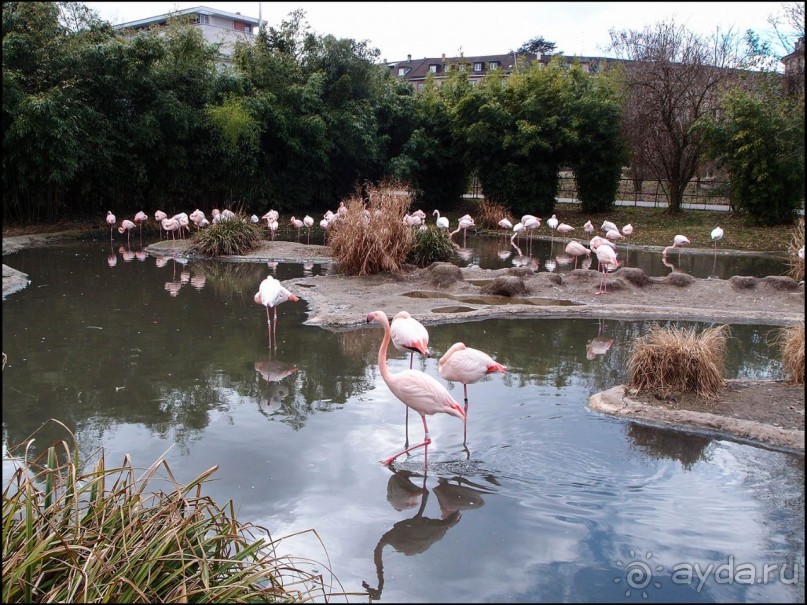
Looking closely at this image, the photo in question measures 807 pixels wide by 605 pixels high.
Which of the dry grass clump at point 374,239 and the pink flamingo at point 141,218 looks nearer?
the dry grass clump at point 374,239

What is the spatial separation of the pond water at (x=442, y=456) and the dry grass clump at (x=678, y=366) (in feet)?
1.72

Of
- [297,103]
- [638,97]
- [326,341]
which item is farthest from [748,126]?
[326,341]

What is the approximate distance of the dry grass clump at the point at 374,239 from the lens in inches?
440

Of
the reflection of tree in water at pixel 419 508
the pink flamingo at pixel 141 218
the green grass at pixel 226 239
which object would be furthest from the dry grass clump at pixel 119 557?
the pink flamingo at pixel 141 218

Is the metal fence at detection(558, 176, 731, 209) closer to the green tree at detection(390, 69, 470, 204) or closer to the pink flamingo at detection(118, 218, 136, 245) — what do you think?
the green tree at detection(390, 69, 470, 204)

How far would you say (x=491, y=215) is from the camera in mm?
20391

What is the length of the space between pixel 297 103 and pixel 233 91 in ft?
6.73

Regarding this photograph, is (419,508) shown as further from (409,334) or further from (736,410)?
(736,410)

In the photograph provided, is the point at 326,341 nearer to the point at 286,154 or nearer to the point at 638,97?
the point at 286,154

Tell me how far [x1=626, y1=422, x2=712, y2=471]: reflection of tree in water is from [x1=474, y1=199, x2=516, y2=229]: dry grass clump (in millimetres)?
15288

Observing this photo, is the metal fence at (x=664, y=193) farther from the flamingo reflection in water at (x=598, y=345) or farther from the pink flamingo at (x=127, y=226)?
the flamingo reflection in water at (x=598, y=345)

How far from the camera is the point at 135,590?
7.58ft

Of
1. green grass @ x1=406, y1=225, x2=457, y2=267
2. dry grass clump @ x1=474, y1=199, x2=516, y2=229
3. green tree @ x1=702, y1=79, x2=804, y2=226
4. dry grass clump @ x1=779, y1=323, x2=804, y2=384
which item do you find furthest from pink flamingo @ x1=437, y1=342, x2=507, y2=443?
green tree @ x1=702, y1=79, x2=804, y2=226

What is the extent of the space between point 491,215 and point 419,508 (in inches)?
665
